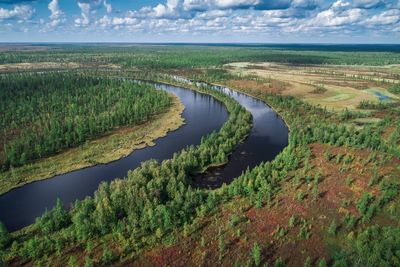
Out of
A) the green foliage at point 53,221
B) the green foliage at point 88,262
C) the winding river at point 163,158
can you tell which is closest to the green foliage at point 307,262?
the green foliage at point 88,262

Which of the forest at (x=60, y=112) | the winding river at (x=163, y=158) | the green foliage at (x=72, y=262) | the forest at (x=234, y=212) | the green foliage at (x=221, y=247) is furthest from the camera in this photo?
the forest at (x=60, y=112)

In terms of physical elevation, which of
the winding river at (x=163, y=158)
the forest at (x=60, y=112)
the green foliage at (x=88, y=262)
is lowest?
the winding river at (x=163, y=158)

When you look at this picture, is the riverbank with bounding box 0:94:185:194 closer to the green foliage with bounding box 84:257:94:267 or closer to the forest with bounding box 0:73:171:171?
the forest with bounding box 0:73:171:171

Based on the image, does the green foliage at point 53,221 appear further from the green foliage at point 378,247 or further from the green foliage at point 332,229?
the green foliage at point 378,247

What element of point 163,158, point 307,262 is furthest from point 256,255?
point 163,158

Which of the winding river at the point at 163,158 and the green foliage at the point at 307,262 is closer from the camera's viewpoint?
the green foliage at the point at 307,262

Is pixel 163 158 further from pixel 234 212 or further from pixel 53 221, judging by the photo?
pixel 53 221

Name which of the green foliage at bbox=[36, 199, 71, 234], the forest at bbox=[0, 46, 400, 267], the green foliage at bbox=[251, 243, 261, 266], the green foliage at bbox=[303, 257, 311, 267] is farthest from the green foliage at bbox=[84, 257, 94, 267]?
the green foliage at bbox=[303, 257, 311, 267]
